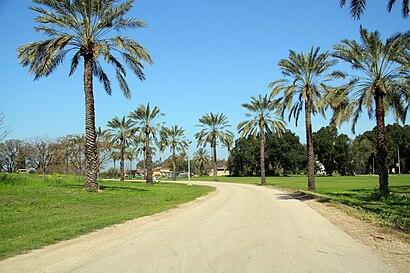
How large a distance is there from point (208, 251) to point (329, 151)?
9690 centimetres

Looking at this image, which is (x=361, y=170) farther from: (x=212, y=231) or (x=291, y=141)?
(x=212, y=231)

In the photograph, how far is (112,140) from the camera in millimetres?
64000

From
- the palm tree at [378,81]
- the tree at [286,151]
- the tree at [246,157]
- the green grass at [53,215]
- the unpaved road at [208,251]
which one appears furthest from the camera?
the tree at [246,157]

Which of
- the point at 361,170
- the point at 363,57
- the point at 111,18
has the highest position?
the point at 111,18

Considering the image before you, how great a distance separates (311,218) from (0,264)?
10.5m

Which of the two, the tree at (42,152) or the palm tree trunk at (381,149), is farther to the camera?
the tree at (42,152)

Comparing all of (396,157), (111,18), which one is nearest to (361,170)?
(396,157)

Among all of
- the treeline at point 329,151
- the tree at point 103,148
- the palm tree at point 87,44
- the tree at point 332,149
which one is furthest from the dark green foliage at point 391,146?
the palm tree at point 87,44

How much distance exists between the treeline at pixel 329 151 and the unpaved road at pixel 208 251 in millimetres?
89232

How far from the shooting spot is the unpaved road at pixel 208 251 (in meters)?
6.72

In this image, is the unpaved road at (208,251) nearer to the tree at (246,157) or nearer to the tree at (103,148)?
the tree at (103,148)

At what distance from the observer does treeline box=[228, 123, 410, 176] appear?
322 feet

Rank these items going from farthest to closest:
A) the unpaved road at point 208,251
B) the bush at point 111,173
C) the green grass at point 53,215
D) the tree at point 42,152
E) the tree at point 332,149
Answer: the bush at point 111,173 < the tree at point 332,149 < the tree at point 42,152 < the green grass at point 53,215 < the unpaved road at point 208,251

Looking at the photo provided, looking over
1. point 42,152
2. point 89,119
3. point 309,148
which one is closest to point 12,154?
point 42,152
